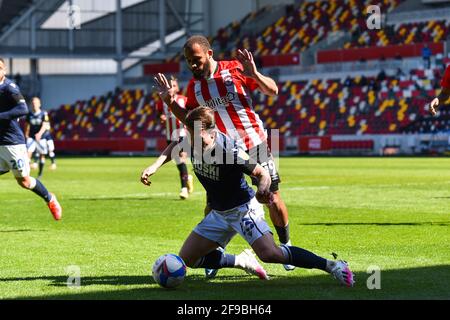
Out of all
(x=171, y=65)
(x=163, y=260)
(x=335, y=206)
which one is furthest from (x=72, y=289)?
(x=171, y=65)

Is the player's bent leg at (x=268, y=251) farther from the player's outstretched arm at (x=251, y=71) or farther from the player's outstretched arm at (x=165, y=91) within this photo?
the player's outstretched arm at (x=251, y=71)

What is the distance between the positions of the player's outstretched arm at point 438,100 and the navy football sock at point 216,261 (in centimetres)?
461

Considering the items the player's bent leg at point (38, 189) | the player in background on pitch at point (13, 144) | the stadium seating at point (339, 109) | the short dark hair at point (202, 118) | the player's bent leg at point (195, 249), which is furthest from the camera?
the stadium seating at point (339, 109)

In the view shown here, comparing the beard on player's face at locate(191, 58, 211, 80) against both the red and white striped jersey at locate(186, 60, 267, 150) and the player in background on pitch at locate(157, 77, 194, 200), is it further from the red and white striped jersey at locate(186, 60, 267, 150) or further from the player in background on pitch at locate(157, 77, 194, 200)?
the player in background on pitch at locate(157, 77, 194, 200)

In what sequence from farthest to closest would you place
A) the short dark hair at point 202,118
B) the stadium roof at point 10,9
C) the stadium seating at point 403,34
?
the stadium roof at point 10,9 → the stadium seating at point 403,34 → the short dark hair at point 202,118

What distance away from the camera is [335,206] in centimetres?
1762

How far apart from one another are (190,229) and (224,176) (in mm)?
5314

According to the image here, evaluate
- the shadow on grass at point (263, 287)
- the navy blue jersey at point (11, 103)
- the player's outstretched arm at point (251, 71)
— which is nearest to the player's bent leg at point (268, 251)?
the shadow on grass at point (263, 287)

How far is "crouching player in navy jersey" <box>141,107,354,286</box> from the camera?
8.76 metres

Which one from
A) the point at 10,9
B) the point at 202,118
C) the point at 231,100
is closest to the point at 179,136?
the point at 231,100

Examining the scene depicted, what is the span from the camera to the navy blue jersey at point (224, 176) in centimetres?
884

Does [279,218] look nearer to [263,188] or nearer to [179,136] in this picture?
[263,188]

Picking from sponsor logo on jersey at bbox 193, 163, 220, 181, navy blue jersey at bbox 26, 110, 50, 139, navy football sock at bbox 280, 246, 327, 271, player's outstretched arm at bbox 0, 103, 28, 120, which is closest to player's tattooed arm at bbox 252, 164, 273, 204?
sponsor logo on jersey at bbox 193, 163, 220, 181

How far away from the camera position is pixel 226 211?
907 cm
